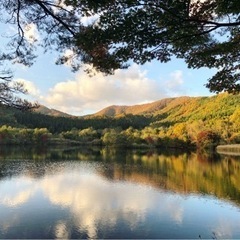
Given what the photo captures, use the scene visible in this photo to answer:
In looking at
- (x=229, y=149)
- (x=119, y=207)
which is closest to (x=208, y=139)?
(x=229, y=149)

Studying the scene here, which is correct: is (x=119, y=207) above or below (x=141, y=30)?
below

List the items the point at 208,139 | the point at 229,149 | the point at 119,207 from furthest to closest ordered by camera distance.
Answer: the point at 208,139
the point at 229,149
the point at 119,207

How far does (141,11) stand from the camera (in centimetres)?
641

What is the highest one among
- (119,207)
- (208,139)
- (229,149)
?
(208,139)

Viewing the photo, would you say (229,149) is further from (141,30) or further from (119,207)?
(141,30)

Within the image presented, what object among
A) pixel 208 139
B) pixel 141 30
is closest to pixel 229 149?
pixel 208 139

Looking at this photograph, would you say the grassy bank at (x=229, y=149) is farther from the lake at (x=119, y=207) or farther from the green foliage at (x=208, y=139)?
the lake at (x=119, y=207)

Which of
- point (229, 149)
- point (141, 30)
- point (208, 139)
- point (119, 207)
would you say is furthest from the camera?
point (208, 139)

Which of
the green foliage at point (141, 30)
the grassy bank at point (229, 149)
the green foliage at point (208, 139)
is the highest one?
the green foliage at point (141, 30)

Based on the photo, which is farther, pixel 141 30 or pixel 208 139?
pixel 208 139

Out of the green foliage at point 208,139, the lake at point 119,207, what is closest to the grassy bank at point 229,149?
the green foliage at point 208,139

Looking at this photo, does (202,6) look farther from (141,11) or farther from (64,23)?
(64,23)

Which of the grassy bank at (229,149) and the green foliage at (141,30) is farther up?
the green foliage at (141,30)

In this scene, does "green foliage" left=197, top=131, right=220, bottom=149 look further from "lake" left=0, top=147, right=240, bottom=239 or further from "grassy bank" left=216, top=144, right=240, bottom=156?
"lake" left=0, top=147, right=240, bottom=239
